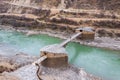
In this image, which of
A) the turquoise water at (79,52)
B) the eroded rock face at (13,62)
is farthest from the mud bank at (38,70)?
the turquoise water at (79,52)

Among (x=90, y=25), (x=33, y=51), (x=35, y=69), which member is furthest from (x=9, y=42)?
(x=35, y=69)

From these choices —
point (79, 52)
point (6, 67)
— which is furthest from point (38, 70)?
point (79, 52)

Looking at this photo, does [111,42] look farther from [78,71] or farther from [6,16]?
[6,16]

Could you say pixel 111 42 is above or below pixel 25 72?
below

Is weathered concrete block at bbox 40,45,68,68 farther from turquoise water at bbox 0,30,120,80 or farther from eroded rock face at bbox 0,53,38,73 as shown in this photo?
turquoise water at bbox 0,30,120,80

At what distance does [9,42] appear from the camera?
39.9 metres

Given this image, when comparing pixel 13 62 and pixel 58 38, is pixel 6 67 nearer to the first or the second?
pixel 13 62

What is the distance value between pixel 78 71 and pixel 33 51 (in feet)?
33.7

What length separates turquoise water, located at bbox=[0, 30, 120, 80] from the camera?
28.7m

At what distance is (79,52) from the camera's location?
1420 inches

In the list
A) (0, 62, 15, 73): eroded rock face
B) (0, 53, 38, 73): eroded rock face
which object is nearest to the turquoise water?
(0, 53, 38, 73): eroded rock face

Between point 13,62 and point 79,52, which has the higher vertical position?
point 13,62

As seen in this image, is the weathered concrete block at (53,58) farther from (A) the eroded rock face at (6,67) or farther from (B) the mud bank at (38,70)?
(A) the eroded rock face at (6,67)

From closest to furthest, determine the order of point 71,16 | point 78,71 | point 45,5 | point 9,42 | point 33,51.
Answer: point 78,71 < point 33,51 < point 9,42 < point 71,16 < point 45,5
